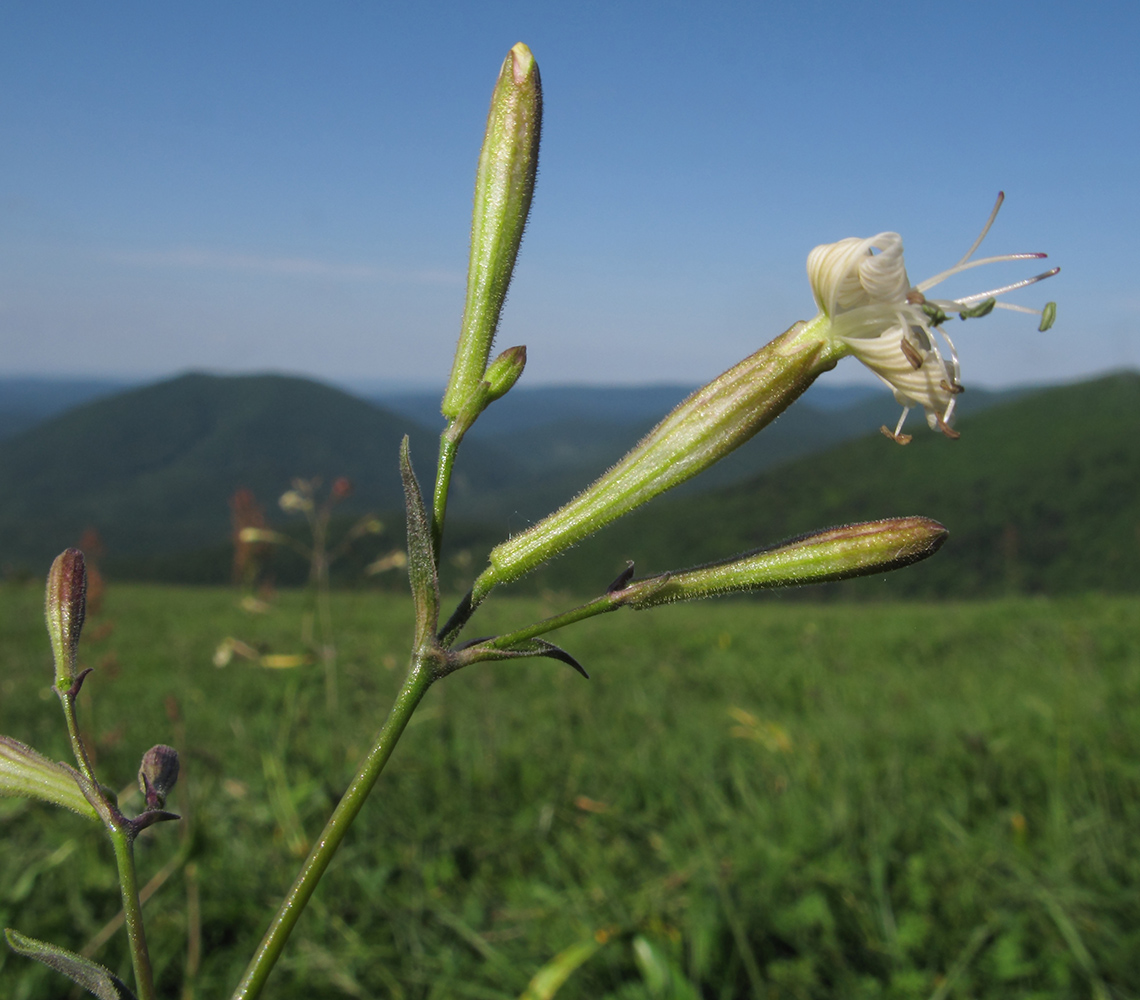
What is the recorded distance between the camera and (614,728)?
5152 millimetres

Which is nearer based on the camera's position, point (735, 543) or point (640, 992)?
point (640, 992)

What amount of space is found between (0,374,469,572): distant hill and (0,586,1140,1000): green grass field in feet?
306

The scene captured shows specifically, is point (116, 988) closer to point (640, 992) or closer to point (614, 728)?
point (640, 992)

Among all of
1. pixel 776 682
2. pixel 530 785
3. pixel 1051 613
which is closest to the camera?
pixel 530 785

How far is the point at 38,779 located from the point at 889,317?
3.03 feet

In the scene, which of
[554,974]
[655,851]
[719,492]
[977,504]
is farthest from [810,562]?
Result: [719,492]

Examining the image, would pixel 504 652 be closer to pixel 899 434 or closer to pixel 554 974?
pixel 899 434

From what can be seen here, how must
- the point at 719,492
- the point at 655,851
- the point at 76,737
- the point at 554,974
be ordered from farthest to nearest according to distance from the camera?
the point at 719,492
the point at 655,851
the point at 554,974
the point at 76,737

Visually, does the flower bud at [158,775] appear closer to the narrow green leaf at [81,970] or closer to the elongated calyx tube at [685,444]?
the narrow green leaf at [81,970]

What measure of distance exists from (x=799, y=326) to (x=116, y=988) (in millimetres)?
812

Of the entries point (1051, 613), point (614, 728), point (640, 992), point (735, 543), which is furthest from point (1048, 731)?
point (735, 543)

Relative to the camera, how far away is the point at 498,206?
0.84 m

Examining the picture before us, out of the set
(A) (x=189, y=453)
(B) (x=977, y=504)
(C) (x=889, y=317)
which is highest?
(C) (x=889, y=317)

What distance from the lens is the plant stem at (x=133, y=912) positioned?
589 mm
